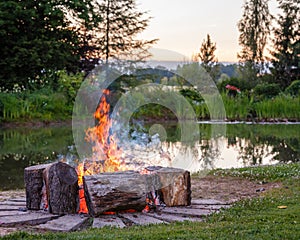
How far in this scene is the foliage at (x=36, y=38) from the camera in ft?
57.8

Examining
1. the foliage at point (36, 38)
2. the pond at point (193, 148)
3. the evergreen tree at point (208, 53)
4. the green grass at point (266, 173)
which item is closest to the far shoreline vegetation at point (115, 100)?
the foliage at point (36, 38)

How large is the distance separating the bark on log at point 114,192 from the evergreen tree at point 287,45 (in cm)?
2046

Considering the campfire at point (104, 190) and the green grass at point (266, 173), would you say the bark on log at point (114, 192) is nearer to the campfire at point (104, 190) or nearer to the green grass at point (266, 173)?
the campfire at point (104, 190)

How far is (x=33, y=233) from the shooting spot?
3736 mm

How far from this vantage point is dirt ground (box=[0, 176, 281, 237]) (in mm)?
5378

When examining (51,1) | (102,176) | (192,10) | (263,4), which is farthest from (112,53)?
(102,176)

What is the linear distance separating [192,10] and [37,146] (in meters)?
7.94

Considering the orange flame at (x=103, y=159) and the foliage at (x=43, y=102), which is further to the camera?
the foliage at (x=43, y=102)

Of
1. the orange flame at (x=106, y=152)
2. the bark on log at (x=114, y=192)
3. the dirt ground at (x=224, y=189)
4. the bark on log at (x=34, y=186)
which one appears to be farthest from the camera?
the orange flame at (x=106, y=152)

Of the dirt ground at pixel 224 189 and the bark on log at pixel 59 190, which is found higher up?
the bark on log at pixel 59 190

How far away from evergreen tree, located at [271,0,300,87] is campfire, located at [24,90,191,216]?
2006 centimetres

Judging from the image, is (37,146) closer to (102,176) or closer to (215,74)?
(102,176)

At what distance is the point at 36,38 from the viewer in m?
18.0

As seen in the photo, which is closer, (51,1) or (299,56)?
(51,1)
